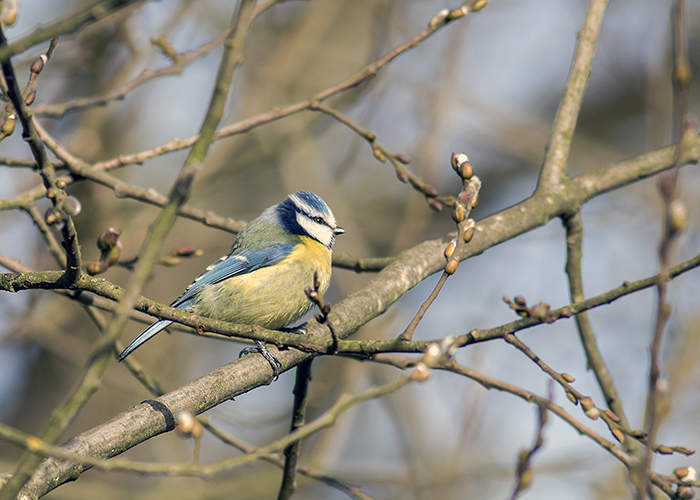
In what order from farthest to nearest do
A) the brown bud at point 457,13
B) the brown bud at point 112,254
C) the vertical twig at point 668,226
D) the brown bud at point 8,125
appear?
the brown bud at point 457,13, the brown bud at point 8,125, the brown bud at point 112,254, the vertical twig at point 668,226

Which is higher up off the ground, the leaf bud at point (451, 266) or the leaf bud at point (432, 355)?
the leaf bud at point (451, 266)

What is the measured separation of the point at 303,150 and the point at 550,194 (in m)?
3.22

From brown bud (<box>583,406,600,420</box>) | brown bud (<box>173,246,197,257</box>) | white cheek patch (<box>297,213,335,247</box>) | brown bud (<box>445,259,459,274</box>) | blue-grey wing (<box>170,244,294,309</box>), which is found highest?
white cheek patch (<box>297,213,335,247</box>)

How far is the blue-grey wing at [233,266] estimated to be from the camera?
11.7ft

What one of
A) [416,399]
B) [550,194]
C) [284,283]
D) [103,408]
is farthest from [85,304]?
[103,408]

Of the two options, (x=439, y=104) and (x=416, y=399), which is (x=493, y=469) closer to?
(x=416, y=399)

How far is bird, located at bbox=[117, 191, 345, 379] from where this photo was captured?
344cm

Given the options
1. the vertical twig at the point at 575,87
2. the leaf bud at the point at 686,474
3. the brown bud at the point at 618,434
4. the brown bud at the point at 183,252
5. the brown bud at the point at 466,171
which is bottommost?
the leaf bud at the point at 686,474

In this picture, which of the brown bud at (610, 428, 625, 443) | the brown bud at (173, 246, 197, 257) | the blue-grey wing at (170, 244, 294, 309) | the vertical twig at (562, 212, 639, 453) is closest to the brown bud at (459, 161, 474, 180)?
the brown bud at (610, 428, 625, 443)

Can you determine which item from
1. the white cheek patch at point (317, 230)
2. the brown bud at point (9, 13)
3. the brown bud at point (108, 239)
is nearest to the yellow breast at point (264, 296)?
the white cheek patch at point (317, 230)

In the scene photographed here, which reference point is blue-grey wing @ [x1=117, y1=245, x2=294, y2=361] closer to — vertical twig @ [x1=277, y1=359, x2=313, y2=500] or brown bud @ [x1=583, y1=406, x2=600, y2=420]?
vertical twig @ [x1=277, y1=359, x2=313, y2=500]

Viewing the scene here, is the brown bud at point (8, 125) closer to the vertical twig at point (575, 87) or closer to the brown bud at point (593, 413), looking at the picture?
the brown bud at point (593, 413)

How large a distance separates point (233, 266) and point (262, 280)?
0.26 m

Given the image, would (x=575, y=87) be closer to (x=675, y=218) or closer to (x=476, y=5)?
(x=476, y=5)
